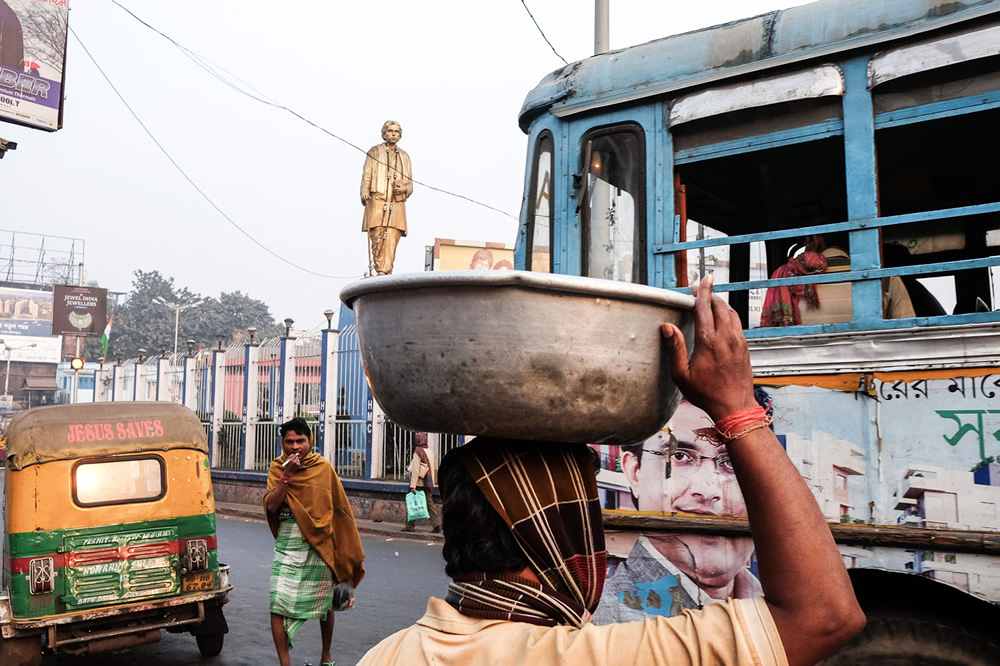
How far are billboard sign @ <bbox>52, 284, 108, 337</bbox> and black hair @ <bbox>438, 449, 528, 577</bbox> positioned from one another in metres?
42.5

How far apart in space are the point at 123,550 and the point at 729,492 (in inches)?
182

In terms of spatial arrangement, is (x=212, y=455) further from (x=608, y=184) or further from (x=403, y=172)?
(x=608, y=184)

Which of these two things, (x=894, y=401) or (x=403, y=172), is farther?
(x=403, y=172)

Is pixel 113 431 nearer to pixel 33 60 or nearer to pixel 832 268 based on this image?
pixel 832 268

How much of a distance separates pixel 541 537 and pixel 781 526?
341 mm

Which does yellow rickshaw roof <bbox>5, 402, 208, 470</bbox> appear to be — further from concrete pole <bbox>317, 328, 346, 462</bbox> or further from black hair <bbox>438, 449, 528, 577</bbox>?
concrete pole <bbox>317, 328, 346, 462</bbox>

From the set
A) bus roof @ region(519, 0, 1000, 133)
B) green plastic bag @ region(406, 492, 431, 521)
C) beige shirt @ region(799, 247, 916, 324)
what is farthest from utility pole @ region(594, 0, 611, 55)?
beige shirt @ region(799, 247, 916, 324)

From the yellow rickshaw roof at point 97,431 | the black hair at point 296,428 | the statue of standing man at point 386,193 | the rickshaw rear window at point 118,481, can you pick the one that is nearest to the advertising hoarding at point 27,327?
the statue of standing man at point 386,193

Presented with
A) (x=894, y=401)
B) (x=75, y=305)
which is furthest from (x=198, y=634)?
(x=75, y=305)

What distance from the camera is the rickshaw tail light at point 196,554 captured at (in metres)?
6.14

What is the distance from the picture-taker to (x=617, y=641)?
43.6 inches

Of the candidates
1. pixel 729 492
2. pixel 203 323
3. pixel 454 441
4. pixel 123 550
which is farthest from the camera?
pixel 203 323

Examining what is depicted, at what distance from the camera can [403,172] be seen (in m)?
12.1

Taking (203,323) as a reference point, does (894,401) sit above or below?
below
